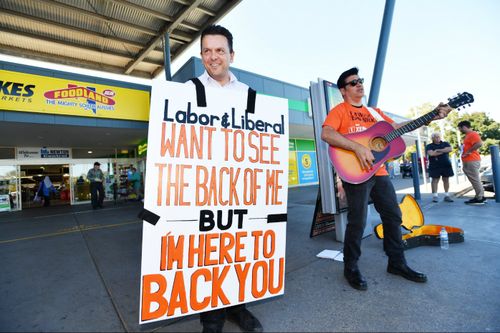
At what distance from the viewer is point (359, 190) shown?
2.06 meters

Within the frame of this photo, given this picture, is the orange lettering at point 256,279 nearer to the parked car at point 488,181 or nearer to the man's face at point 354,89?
the man's face at point 354,89

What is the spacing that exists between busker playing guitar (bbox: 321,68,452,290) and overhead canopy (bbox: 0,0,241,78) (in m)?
7.75

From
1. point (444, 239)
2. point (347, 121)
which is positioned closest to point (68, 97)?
point (347, 121)

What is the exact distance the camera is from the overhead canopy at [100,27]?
781 cm

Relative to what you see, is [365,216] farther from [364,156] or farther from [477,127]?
[477,127]

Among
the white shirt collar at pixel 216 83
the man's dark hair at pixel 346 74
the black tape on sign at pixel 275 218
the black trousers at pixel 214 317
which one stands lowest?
the black trousers at pixel 214 317

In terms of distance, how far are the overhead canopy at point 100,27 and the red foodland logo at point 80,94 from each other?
2.40m

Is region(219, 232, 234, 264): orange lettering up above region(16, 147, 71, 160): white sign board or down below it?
below

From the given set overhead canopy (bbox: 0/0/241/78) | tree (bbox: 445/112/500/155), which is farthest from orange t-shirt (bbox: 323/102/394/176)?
tree (bbox: 445/112/500/155)

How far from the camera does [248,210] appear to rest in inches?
59.7

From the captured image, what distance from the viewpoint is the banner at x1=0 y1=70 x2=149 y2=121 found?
712 centimetres

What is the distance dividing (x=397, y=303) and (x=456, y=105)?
1767 mm

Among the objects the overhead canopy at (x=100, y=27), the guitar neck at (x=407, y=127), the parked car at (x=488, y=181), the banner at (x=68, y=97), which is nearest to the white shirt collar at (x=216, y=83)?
the guitar neck at (x=407, y=127)

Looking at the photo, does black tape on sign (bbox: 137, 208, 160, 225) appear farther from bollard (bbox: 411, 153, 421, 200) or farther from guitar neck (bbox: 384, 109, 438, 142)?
bollard (bbox: 411, 153, 421, 200)
